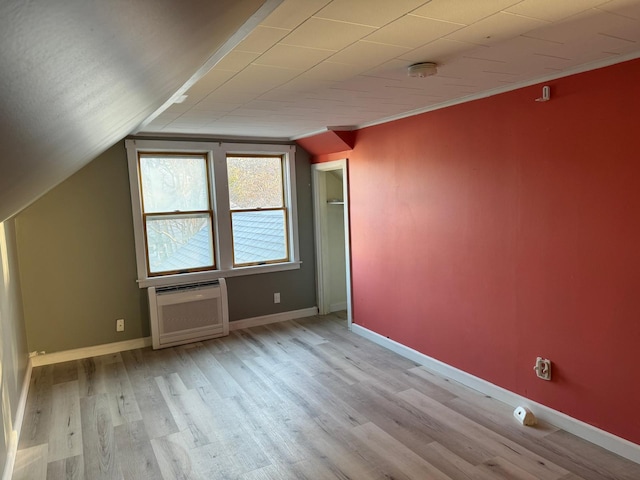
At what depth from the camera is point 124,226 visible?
445 cm

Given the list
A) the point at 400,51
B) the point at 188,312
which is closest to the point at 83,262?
the point at 188,312

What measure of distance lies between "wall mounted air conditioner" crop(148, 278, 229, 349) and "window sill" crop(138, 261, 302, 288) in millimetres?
60

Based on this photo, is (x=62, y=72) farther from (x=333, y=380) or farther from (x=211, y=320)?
(x=211, y=320)

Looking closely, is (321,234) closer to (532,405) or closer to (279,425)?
(279,425)

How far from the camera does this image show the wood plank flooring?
2504mm

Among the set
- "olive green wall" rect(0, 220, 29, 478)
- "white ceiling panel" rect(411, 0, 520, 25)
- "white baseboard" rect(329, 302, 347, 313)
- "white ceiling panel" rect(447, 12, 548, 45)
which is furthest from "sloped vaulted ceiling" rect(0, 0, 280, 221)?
"white baseboard" rect(329, 302, 347, 313)

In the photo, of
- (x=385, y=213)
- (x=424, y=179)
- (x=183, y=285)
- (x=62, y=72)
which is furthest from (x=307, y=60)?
(x=183, y=285)

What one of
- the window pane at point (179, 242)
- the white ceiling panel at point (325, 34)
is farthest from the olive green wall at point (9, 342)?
the white ceiling panel at point (325, 34)

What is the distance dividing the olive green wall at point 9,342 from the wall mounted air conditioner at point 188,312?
45.0 inches

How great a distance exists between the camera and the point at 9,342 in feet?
9.59

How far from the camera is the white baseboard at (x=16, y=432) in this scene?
2455 mm

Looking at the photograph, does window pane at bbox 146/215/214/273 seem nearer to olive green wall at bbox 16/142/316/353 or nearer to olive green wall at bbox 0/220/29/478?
olive green wall at bbox 16/142/316/353

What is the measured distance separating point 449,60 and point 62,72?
6.62ft

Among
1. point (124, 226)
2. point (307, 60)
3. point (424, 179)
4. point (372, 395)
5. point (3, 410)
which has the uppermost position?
point (307, 60)
